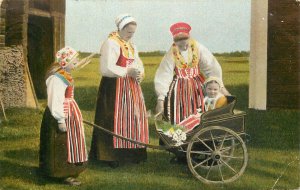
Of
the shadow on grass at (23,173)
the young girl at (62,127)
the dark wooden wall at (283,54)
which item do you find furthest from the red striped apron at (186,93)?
the shadow on grass at (23,173)

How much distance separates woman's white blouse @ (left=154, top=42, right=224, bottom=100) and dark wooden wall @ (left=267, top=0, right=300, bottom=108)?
0.56 metres

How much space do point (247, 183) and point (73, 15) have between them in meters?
2.10

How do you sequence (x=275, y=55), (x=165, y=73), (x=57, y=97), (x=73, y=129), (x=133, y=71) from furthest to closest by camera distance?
(x=275, y=55), (x=165, y=73), (x=133, y=71), (x=73, y=129), (x=57, y=97)

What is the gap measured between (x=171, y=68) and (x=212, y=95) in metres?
0.43

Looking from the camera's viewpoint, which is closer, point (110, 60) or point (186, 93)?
point (110, 60)

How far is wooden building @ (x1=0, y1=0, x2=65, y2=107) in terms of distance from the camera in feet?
14.1

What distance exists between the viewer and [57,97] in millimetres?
3895

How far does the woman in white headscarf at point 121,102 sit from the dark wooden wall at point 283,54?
4.02 feet

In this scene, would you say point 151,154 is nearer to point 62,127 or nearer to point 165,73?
point 165,73

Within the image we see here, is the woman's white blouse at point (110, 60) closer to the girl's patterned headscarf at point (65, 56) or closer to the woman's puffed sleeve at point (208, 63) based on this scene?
the girl's patterned headscarf at point (65, 56)

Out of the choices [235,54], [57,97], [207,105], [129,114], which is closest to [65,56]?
[57,97]

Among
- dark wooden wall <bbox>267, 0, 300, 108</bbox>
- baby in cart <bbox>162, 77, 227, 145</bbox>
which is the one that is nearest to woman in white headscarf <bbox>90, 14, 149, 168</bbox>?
baby in cart <bbox>162, 77, 227, 145</bbox>

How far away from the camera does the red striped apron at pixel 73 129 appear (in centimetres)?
399

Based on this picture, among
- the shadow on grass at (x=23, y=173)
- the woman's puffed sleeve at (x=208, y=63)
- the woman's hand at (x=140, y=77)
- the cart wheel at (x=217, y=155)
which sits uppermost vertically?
the woman's puffed sleeve at (x=208, y=63)
